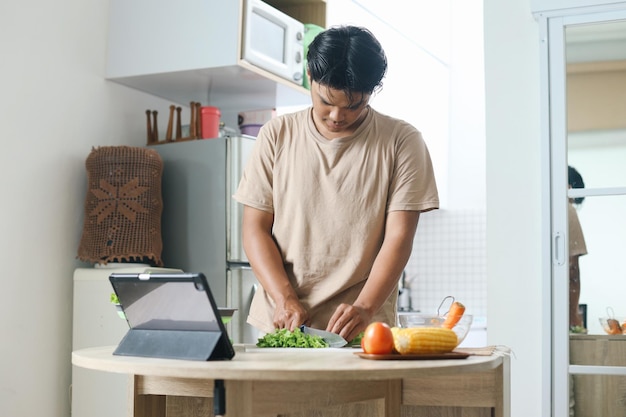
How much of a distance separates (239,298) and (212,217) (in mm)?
332

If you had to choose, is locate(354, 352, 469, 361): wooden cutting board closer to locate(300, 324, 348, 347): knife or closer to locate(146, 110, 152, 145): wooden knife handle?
locate(300, 324, 348, 347): knife

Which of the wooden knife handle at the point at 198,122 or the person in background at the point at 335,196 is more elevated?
the wooden knife handle at the point at 198,122

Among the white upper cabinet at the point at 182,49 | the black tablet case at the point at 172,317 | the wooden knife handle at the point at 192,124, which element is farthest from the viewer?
the wooden knife handle at the point at 192,124

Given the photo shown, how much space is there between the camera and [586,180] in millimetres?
3443

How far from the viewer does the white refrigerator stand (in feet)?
11.0

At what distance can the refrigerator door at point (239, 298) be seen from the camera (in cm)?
332

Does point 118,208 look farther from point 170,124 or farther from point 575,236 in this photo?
point 575,236

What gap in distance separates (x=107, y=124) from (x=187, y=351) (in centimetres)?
222

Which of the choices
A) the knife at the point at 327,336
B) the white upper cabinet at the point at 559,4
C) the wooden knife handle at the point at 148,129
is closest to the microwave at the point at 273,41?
the wooden knife handle at the point at 148,129

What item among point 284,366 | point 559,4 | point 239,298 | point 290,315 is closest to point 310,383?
point 284,366

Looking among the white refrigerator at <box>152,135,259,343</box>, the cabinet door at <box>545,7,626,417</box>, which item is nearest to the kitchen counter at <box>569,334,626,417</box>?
the cabinet door at <box>545,7,626,417</box>

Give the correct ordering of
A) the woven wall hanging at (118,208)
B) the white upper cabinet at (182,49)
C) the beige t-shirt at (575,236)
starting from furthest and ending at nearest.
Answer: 1. the beige t-shirt at (575,236)
2. the white upper cabinet at (182,49)
3. the woven wall hanging at (118,208)

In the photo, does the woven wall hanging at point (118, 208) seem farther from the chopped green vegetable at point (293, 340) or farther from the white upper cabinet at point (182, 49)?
the chopped green vegetable at point (293, 340)

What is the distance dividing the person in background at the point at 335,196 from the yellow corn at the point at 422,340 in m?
0.42
